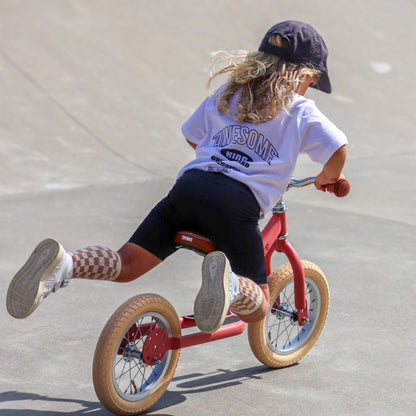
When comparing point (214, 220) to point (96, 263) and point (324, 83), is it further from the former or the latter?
point (324, 83)

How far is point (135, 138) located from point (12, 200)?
2277 mm

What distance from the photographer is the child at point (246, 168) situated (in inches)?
148

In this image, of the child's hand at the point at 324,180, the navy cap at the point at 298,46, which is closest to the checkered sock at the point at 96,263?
the child's hand at the point at 324,180

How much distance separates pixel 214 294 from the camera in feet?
11.7

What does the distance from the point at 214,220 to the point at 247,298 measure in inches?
14.3

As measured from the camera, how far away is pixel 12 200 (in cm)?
799

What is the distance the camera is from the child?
3.77m

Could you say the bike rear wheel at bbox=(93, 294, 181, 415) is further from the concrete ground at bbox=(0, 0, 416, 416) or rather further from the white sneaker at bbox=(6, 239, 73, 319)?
the white sneaker at bbox=(6, 239, 73, 319)

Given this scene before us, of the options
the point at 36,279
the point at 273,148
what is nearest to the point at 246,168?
the point at 273,148

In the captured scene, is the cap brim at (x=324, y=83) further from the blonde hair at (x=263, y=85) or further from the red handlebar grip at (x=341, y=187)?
the red handlebar grip at (x=341, y=187)

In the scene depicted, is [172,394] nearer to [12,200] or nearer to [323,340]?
[323,340]

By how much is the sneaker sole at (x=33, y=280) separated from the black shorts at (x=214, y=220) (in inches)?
20.0

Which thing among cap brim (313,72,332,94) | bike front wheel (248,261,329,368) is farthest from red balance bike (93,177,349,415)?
cap brim (313,72,332,94)

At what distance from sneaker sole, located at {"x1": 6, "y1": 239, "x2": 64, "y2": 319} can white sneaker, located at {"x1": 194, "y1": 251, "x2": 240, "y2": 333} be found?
0.58 meters
